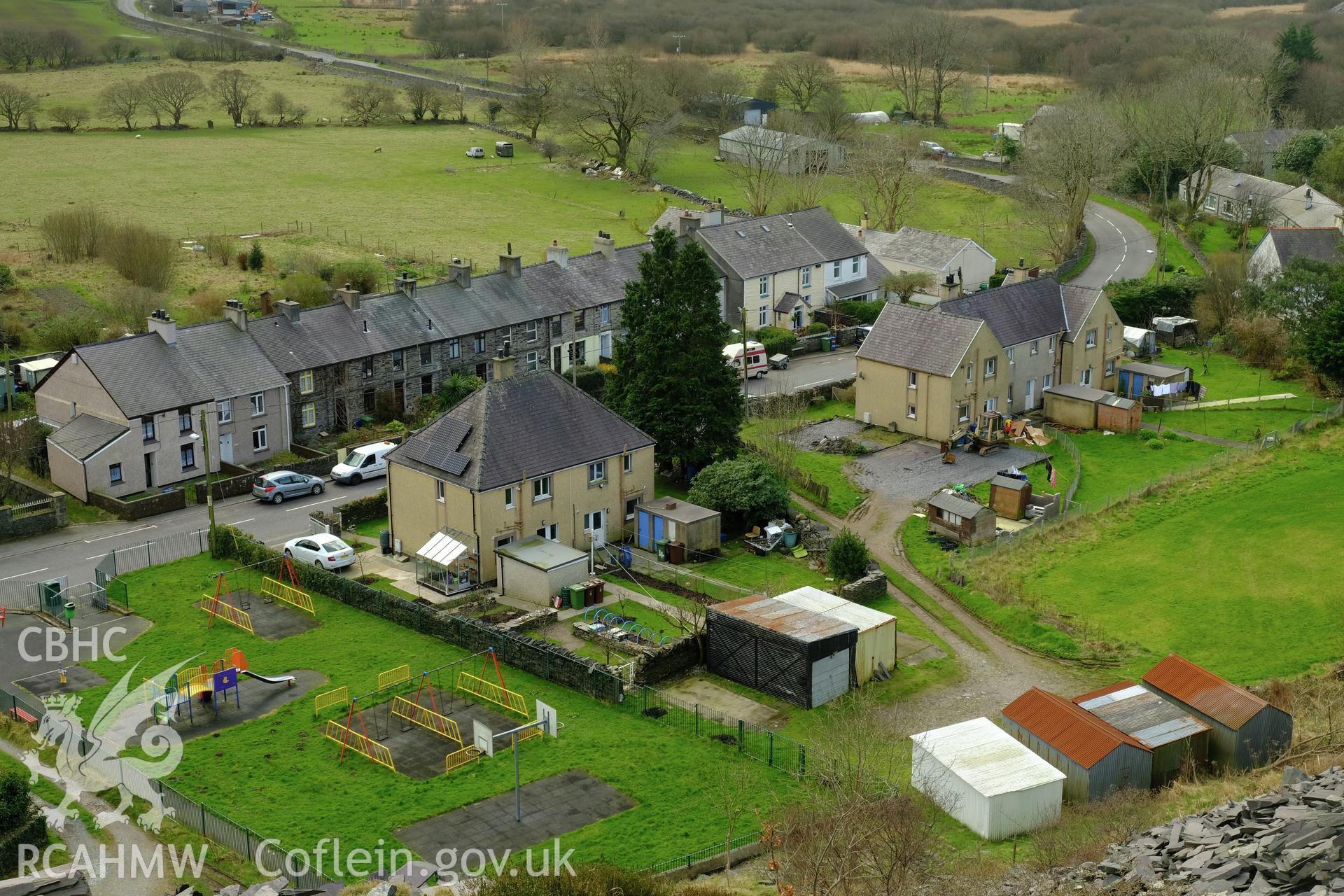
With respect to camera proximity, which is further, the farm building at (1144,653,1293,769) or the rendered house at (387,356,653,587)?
the rendered house at (387,356,653,587)

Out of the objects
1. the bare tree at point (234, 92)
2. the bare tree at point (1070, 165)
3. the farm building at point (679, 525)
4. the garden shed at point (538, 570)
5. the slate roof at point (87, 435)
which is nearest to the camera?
the garden shed at point (538, 570)

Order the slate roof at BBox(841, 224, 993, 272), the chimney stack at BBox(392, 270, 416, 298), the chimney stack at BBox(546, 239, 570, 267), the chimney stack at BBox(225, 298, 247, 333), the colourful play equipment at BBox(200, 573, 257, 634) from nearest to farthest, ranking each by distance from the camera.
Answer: the colourful play equipment at BBox(200, 573, 257, 634) → the chimney stack at BBox(225, 298, 247, 333) → the chimney stack at BBox(392, 270, 416, 298) → the chimney stack at BBox(546, 239, 570, 267) → the slate roof at BBox(841, 224, 993, 272)

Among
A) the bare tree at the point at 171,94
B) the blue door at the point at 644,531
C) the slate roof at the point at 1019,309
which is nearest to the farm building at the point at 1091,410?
the slate roof at the point at 1019,309

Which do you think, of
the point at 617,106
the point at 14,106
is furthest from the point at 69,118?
the point at 617,106

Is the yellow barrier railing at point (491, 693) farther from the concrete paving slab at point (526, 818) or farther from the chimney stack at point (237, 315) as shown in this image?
the chimney stack at point (237, 315)

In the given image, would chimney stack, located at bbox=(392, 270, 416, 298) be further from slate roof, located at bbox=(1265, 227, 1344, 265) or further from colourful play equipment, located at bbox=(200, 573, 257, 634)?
slate roof, located at bbox=(1265, 227, 1344, 265)

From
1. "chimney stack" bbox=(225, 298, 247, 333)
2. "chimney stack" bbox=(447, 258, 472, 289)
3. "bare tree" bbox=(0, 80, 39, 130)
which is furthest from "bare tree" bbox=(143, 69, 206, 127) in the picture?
A: "chimney stack" bbox=(225, 298, 247, 333)
